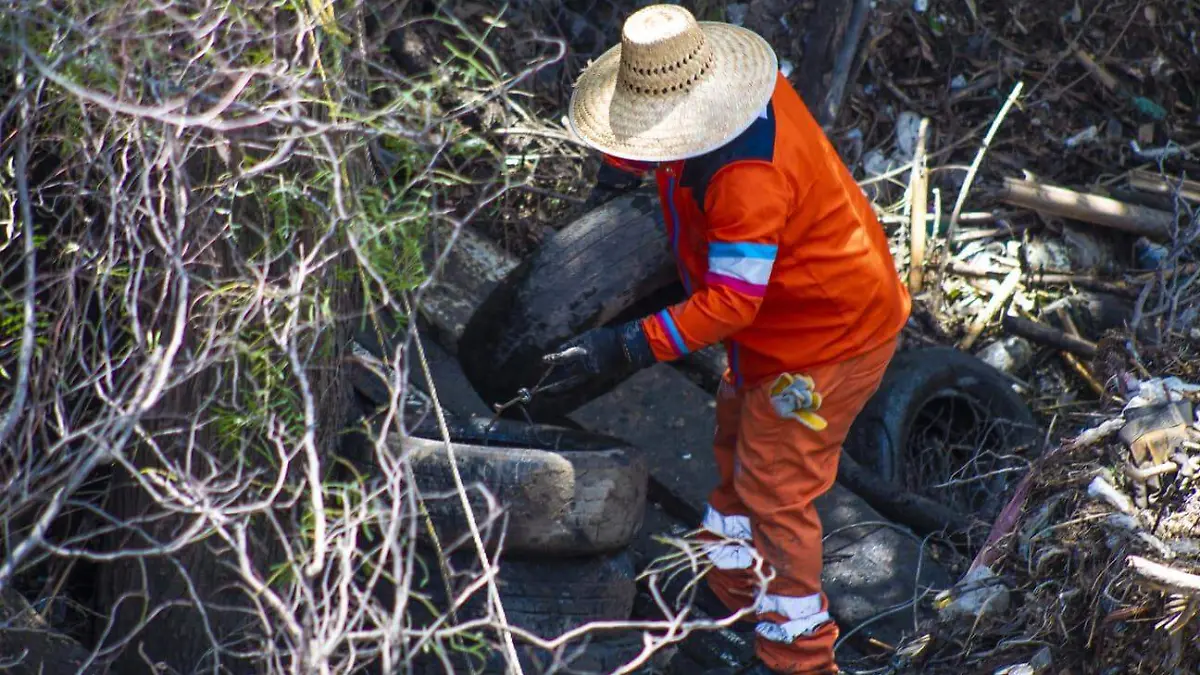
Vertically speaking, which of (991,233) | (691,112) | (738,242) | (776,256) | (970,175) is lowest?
(991,233)

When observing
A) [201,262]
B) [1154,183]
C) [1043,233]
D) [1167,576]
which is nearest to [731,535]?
[1167,576]

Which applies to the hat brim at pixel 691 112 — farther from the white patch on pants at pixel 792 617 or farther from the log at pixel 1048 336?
the log at pixel 1048 336

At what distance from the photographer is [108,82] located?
9.35 ft

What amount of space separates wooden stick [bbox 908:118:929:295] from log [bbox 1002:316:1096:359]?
1.48ft

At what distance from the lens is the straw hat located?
11.3 feet

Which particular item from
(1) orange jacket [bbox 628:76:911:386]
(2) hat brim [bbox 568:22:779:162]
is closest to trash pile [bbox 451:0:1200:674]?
(1) orange jacket [bbox 628:76:911:386]

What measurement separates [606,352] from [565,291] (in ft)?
1.76

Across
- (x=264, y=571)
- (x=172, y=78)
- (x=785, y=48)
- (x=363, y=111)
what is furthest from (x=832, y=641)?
(x=785, y=48)

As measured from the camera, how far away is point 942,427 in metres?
5.39

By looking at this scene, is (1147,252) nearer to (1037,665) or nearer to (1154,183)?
(1154,183)

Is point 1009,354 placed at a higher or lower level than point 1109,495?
lower

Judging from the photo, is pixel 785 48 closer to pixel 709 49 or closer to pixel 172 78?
pixel 709 49

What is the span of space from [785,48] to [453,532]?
3597 millimetres

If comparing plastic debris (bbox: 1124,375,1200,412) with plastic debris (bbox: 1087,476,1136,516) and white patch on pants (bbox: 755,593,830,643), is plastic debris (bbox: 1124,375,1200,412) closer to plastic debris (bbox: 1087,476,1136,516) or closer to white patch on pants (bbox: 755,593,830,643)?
plastic debris (bbox: 1087,476,1136,516)
